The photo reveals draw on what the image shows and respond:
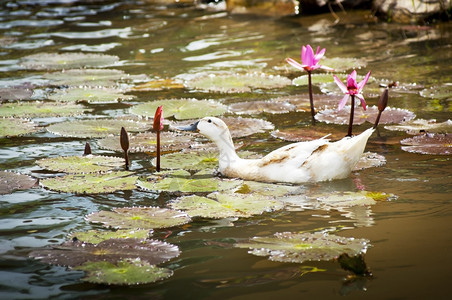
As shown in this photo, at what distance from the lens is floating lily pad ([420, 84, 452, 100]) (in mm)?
6734

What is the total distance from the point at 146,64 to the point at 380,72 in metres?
3.01

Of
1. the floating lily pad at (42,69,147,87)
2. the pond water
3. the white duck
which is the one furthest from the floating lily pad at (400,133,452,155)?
the floating lily pad at (42,69,147,87)

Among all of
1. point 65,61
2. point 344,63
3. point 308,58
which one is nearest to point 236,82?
point 344,63

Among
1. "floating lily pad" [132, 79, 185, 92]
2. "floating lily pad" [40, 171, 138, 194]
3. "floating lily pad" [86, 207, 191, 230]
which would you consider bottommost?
"floating lily pad" [86, 207, 191, 230]

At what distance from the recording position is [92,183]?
4.46 meters

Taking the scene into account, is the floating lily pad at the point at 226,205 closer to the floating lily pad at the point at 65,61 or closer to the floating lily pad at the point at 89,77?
the floating lily pad at the point at 89,77

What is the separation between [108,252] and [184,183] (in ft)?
3.88

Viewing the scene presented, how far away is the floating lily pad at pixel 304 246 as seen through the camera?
321 cm

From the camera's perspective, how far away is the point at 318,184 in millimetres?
4535

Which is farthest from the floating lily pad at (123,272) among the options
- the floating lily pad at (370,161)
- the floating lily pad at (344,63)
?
the floating lily pad at (344,63)

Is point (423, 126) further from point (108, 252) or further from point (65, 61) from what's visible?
point (65, 61)

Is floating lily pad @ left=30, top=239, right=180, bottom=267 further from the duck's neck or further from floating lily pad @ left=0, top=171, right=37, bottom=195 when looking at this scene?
the duck's neck

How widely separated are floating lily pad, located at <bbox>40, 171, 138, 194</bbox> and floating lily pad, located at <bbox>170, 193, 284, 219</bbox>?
48cm

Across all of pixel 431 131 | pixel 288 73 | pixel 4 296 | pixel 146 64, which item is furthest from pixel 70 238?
pixel 146 64
